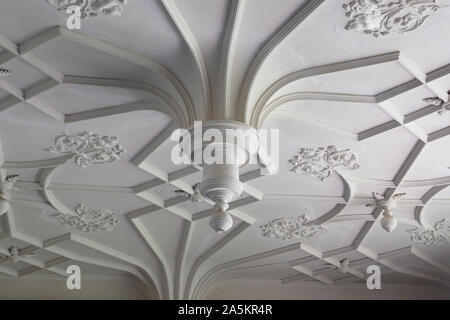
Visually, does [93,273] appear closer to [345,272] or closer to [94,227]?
[94,227]

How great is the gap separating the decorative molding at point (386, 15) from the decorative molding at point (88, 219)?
6.74 meters

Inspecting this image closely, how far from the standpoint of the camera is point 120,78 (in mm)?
7906

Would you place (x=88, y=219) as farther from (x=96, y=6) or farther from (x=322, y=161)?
(x=96, y=6)

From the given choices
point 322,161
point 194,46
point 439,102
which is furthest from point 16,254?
point 439,102

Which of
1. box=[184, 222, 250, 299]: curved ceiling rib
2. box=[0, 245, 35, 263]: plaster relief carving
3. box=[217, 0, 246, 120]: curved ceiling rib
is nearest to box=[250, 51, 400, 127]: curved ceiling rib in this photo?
box=[217, 0, 246, 120]: curved ceiling rib

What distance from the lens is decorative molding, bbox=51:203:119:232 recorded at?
11.7 meters

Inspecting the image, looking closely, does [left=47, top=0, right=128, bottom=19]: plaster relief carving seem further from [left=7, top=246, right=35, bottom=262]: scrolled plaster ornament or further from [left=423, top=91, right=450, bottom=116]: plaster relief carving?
[left=7, top=246, right=35, bottom=262]: scrolled plaster ornament

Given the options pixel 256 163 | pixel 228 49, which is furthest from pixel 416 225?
pixel 228 49

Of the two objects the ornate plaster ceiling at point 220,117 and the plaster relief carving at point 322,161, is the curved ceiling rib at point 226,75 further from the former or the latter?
the plaster relief carving at point 322,161

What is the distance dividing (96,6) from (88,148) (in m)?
3.34

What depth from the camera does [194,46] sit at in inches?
279

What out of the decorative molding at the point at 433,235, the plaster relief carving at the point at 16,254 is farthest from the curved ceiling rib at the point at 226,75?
the plaster relief carving at the point at 16,254

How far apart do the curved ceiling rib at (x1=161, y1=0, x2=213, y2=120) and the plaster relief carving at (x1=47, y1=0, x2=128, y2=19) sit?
0.53 metres

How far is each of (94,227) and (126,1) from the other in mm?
6846
